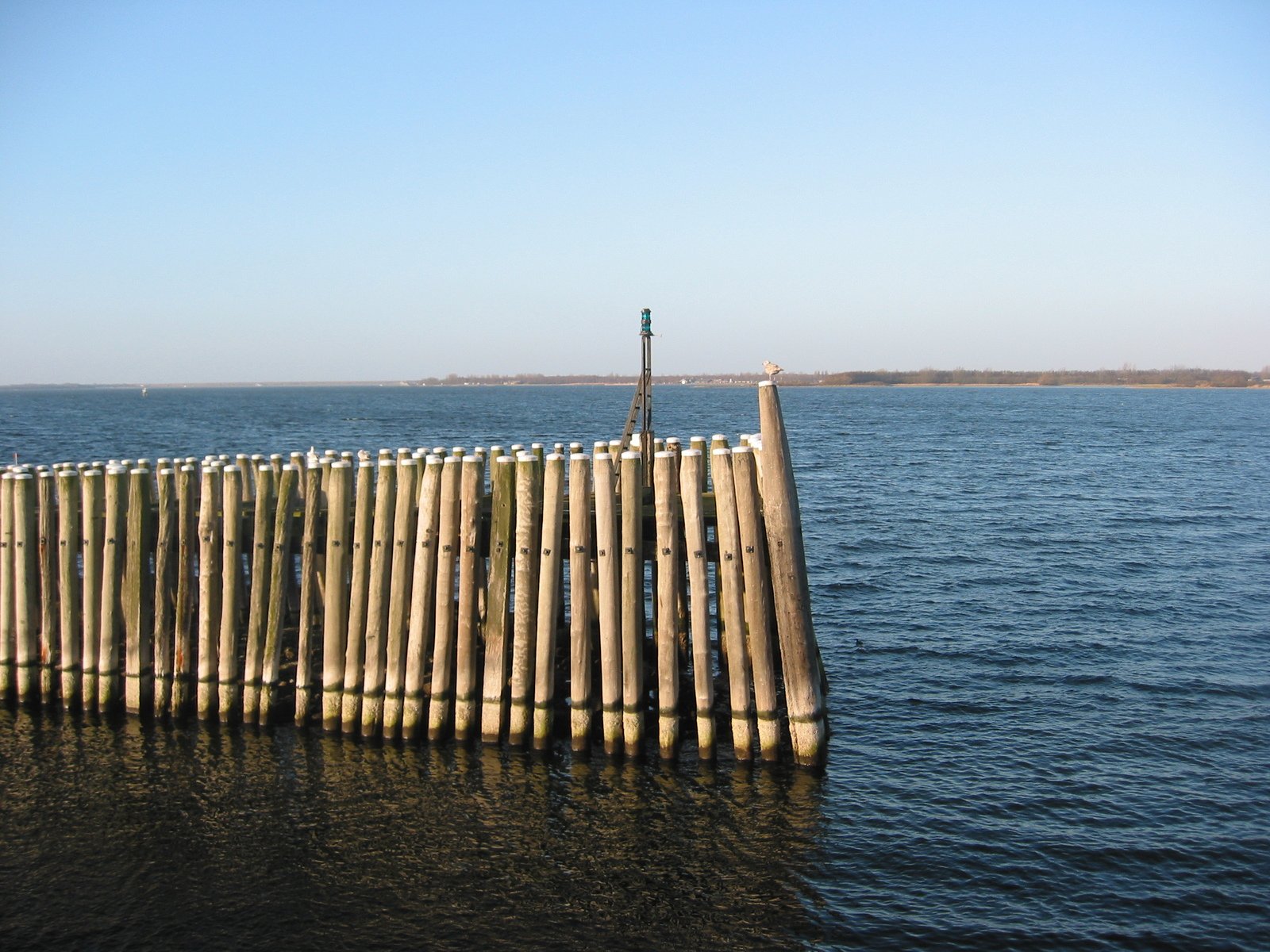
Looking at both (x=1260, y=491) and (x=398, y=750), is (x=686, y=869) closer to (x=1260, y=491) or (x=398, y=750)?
(x=398, y=750)

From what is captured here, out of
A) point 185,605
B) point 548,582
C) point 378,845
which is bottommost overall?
point 378,845

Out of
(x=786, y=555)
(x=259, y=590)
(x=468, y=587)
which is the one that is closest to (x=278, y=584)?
(x=259, y=590)

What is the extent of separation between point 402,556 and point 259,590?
1954mm

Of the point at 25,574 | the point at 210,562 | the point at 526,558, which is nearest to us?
the point at 526,558

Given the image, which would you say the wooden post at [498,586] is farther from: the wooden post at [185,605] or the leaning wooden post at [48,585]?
the leaning wooden post at [48,585]

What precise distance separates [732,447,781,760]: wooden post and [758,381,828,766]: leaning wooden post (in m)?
0.12

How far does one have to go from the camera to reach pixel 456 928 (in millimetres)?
8836

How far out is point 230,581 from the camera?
1231 centimetres

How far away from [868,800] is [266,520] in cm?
772

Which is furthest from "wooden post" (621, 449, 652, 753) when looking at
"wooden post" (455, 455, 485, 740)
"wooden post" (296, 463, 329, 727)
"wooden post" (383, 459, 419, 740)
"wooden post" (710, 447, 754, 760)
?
"wooden post" (296, 463, 329, 727)

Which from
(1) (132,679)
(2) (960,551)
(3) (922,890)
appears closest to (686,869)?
(3) (922,890)

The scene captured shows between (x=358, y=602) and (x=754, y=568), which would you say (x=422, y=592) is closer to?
(x=358, y=602)

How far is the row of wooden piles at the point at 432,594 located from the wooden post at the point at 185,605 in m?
0.03

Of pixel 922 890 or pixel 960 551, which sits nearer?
pixel 922 890
